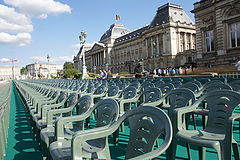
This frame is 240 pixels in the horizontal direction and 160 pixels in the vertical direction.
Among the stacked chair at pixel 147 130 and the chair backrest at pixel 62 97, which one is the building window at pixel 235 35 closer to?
the stacked chair at pixel 147 130

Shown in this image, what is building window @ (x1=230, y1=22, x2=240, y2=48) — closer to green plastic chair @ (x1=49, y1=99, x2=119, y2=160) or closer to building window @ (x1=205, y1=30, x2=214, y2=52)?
building window @ (x1=205, y1=30, x2=214, y2=52)

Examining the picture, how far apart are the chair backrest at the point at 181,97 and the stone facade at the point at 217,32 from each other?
21580mm

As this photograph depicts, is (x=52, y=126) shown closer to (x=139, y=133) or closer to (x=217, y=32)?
(x=139, y=133)

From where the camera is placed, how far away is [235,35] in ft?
77.1

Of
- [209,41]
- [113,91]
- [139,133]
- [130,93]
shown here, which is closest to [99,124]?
[139,133]

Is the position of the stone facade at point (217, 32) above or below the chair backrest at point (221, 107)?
above

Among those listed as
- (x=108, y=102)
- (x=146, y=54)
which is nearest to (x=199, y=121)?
(x=108, y=102)

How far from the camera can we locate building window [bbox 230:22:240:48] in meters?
23.1

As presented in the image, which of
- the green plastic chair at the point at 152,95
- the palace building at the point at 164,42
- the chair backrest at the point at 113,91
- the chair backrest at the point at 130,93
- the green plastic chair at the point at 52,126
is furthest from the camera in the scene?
the palace building at the point at 164,42

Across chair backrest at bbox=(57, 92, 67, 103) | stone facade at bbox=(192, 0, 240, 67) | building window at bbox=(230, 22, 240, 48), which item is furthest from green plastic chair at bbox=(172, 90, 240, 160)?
building window at bbox=(230, 22, 240, 48)

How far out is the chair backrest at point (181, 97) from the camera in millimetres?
4216

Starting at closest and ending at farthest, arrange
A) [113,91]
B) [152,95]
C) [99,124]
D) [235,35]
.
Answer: [99,124]
[152,95]
[113,91]
[235,35]

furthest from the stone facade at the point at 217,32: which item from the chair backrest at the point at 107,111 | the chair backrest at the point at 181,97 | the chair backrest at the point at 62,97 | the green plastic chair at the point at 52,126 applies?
the chair backrest at the point at 107,111

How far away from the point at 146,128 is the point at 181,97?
233cm
